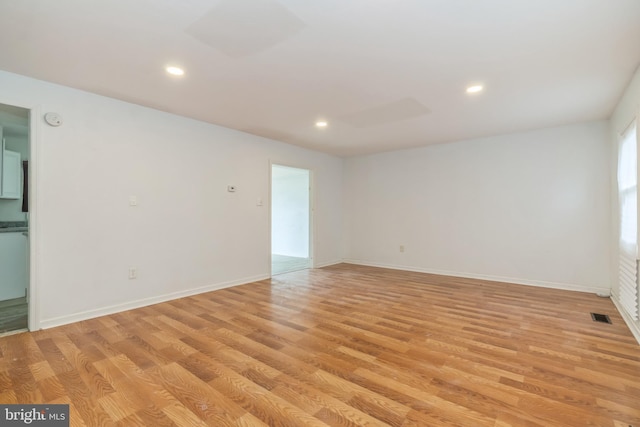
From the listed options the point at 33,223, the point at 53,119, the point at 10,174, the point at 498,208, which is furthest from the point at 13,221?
the point at 498,208

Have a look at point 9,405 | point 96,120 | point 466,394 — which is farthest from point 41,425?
point 96,120

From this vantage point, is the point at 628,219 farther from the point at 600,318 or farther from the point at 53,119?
the point at 53,119

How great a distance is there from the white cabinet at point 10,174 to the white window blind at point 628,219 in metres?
7.01

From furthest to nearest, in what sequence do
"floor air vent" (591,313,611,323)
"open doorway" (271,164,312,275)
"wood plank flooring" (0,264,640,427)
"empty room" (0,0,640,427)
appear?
1. "open doorway" (271,164,312,275)
2. "floor air vent" (591,313,611,323)
3. "empty room" (0,0,640,427)
4. "wood plank flooring" (0,264,640,427)

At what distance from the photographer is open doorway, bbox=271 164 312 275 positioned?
7.24m

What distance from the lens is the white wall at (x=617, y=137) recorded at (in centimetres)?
257

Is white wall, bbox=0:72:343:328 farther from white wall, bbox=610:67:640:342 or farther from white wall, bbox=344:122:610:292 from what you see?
white wall, bbox=610:67:640:342

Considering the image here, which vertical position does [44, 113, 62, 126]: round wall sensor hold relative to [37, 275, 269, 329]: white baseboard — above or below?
above

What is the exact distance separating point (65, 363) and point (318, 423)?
1.93 m

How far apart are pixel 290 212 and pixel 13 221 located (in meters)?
4.98

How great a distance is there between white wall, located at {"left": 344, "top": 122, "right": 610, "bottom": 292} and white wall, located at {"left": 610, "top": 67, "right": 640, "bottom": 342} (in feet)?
0.90

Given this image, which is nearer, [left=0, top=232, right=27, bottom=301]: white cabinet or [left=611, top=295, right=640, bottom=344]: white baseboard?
[left=611, top=295, right=640, bottom=344]: white baseboard

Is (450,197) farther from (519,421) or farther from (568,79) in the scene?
(519,421)

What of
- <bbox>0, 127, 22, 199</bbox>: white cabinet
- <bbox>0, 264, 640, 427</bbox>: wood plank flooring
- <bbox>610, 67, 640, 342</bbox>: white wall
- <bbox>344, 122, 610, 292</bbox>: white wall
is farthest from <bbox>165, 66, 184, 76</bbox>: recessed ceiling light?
<bbox>344, 122, 610, 292</bbox>: white wall
